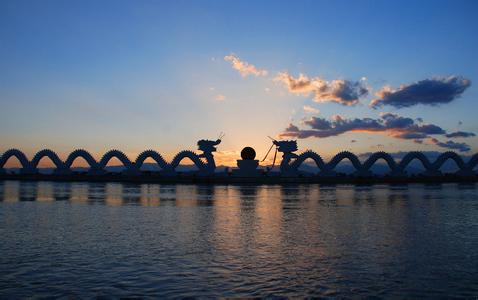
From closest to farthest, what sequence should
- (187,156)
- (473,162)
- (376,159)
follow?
1. (187,156)
2. (376,159)
3. (473,162)

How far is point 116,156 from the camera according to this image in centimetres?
9031

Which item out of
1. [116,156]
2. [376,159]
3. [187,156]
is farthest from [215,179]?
[376,159]

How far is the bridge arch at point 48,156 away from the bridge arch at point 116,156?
29.7 ft

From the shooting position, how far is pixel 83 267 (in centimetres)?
1046

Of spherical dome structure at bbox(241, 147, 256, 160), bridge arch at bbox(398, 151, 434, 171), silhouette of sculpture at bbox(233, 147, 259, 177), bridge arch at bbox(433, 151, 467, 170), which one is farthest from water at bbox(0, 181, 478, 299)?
bridge arch at bbox(433, 151, 467, 170)

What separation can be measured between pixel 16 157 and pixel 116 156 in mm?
24353

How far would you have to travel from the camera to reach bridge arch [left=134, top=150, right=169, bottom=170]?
88812mm

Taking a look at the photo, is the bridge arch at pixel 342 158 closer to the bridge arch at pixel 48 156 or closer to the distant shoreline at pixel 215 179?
the distant shoreline at pixel 215 179

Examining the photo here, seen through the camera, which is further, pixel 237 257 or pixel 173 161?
pixel 173 161

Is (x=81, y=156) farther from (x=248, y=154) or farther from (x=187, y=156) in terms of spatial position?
(x=248, y=154)

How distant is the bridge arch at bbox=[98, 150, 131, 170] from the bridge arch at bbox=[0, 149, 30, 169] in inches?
689

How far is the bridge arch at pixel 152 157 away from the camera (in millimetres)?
88812

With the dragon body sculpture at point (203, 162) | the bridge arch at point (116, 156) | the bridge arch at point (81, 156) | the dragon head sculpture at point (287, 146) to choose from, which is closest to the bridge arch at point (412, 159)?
the dragon body sculpture at point (203, 162)

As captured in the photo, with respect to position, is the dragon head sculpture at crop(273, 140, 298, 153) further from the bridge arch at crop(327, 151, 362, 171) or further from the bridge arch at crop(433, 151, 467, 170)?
the bridge arch at crop(433, 151, 467, 170)
